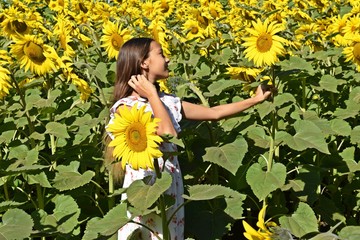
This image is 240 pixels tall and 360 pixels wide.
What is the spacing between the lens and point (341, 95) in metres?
4.28

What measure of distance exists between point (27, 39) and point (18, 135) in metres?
0.57

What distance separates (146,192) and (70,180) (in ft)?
2.50

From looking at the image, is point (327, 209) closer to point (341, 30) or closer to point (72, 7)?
point (341, 30)

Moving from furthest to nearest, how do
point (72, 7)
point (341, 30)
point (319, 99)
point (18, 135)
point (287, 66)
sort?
point (72, 7), point (341, 30), point (319, 99), point (18, 135), point (287, 66)

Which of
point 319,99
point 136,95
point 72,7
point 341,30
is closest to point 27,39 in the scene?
point 136,95

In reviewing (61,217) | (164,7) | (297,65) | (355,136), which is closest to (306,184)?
(355,136)

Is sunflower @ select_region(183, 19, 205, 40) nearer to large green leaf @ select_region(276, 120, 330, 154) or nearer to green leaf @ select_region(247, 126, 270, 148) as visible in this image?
green leaf @ select_region(247, 126, 270, 148)

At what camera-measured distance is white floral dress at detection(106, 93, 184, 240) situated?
2682mm

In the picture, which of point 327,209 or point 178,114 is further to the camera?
point 327,209

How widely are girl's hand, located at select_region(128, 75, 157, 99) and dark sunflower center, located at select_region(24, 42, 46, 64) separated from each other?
948mm

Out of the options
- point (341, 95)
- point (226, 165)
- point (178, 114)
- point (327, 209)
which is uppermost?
point (178, 114)

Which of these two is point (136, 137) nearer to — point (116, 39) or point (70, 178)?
point (70, 178)

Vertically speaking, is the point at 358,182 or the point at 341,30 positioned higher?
the point at 341,30

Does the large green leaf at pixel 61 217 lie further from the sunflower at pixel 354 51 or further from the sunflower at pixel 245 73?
the sunflower at pixel 354 51
